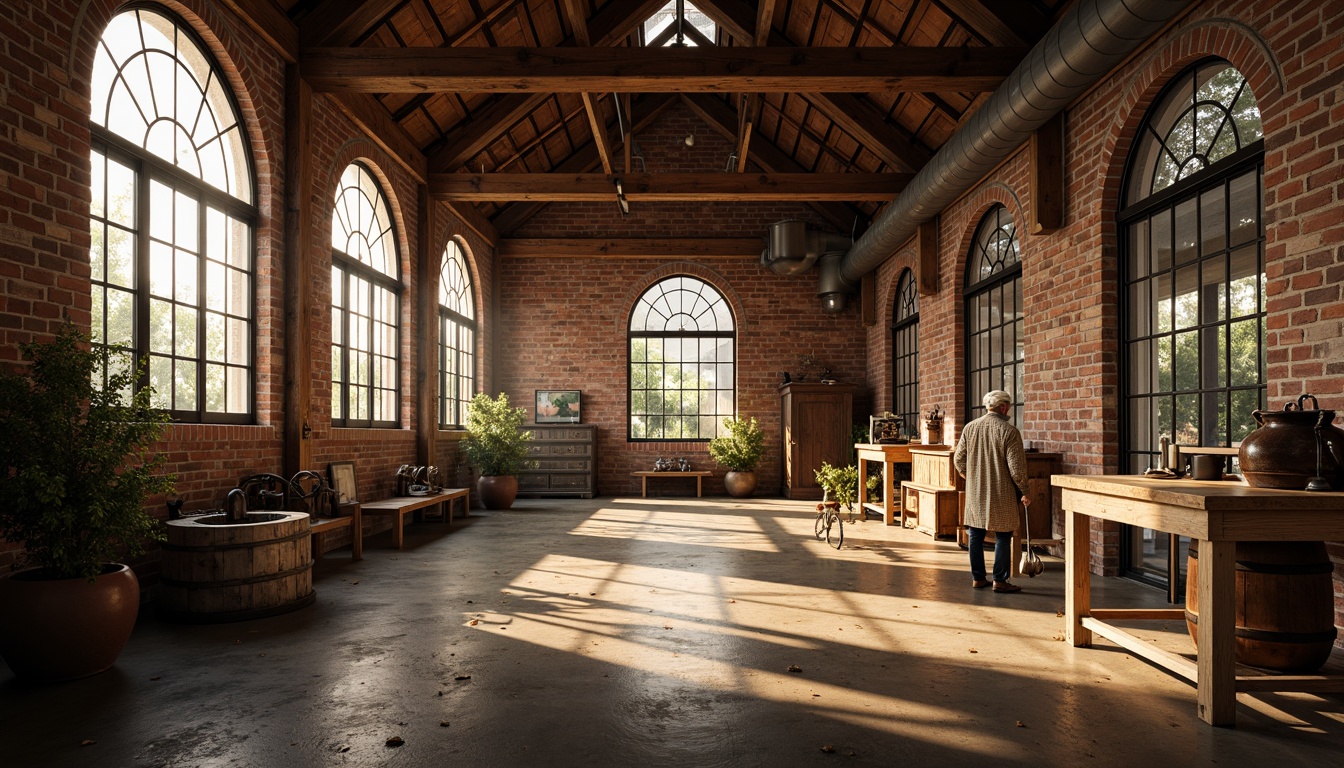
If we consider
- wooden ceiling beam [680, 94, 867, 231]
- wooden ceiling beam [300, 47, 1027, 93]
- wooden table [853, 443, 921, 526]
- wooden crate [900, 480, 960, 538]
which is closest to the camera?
wooden ceiling beam [300, 47, 1027, 93]

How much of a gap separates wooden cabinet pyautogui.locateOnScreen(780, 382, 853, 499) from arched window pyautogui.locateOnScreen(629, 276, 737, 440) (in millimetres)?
1581

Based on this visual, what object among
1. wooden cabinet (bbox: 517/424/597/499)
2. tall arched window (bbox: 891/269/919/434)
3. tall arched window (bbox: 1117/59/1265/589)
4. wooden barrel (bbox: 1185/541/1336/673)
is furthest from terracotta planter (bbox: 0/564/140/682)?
tall arched window (bbox: 891/269/919/434)

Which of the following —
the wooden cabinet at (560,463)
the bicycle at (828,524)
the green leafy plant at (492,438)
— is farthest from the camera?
the wooden cabinet at (560,463)

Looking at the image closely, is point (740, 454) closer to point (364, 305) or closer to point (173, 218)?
point (364, 305)

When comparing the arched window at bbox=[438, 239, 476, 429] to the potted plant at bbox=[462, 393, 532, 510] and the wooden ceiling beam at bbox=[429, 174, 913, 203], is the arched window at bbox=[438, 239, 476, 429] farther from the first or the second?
the wooden ceiling beam at bbox=[429, 174, 913, 203]

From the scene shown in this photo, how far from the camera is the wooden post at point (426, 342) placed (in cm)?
991

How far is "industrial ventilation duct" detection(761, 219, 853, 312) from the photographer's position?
41.6 feet

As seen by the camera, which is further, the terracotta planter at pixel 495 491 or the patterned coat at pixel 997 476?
the terracotta planter at pixel 495 491

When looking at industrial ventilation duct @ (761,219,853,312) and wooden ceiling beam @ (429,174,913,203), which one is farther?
industrial ventilation duct @ (761,219,853,312)

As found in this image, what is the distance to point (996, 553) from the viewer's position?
561cm

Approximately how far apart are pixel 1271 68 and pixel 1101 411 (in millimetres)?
2526

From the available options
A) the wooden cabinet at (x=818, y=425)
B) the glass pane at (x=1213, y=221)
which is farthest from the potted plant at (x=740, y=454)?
the glass pane at (x=1213, y=221)

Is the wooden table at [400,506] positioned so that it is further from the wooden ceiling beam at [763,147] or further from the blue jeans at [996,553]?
the wooden ceiling beam at [763,147]

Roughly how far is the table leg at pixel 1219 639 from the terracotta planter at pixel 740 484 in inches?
395
